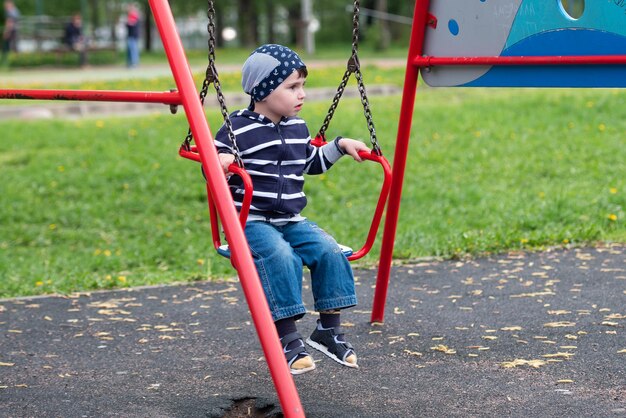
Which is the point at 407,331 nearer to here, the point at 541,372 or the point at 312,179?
the point at 541,372

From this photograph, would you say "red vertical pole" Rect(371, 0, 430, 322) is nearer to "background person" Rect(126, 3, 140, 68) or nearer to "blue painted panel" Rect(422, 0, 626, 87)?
"blue painted panel" Rect(422, 0, 626, 87)

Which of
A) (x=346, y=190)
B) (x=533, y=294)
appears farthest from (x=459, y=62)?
(x=346, y=190)

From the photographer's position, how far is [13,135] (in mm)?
10766

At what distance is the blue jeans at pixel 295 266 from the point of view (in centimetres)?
341

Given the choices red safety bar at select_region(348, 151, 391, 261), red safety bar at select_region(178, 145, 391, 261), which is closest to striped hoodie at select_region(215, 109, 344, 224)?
red safety bar at select_region(178, 145, 391, 261)

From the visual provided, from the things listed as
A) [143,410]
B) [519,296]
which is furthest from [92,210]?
[143,410]

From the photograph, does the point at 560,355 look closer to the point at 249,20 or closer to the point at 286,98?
the point at 286,98

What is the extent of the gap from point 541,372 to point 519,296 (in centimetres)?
131

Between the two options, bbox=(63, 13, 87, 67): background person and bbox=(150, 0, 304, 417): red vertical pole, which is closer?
bbox=(150, 0, 304, 417): red vertical pole

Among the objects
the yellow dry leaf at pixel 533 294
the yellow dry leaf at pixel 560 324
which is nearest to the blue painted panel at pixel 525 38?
the yellow dry leaf at pixel 560 324

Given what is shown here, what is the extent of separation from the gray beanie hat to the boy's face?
2cm

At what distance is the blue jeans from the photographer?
11.2 ft

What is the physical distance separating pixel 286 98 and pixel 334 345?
89 cm

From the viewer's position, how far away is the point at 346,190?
339 inches
